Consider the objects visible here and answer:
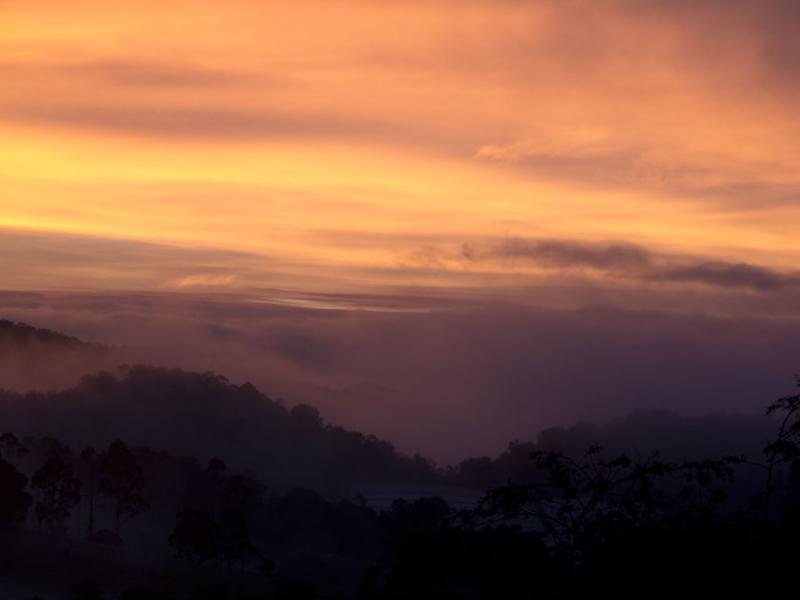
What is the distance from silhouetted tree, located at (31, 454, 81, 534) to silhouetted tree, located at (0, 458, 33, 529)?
5363mm

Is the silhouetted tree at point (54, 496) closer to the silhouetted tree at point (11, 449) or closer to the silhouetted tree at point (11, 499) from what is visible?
the silhouetted tree at point (11, 499)

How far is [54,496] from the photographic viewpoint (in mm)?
109625

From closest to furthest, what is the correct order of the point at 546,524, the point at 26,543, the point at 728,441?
the point at 546,524 < the point at 26,543 < the point at 728,441

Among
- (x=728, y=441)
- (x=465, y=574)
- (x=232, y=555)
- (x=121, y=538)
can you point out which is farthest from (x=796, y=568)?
(x=728, y=441)

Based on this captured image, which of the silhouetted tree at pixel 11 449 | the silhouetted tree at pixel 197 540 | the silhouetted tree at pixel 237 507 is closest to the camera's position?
the silhouetted tree at pixel 197 540

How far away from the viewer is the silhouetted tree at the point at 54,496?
106500mm

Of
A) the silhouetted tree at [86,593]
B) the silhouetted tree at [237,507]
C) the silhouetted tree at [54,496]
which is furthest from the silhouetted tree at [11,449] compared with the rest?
the silhouetted tree at [86,593]

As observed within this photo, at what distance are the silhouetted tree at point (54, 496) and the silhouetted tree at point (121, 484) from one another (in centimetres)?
783

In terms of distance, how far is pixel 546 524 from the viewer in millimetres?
18906

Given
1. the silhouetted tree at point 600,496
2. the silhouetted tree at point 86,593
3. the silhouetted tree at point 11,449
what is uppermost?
the silhouetted tree at point 600,496

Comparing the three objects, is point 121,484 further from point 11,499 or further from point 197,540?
point 197,540

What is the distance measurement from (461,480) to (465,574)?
567 ft

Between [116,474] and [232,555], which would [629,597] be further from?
[116,474]

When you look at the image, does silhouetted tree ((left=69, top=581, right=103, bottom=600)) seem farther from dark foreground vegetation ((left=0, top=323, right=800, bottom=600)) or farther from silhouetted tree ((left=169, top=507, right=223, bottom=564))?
silhouetted tree ((left=169, top=507, right=223, bottom=564))
